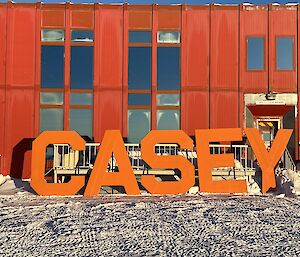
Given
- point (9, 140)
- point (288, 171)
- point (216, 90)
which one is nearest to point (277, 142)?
point (288, 171)

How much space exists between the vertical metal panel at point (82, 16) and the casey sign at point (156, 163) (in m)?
6.15

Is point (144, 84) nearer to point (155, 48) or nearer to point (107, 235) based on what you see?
point (155, 48)

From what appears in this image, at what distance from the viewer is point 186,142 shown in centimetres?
1175

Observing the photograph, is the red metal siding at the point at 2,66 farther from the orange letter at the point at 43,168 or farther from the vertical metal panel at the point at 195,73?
the vertical metal panel at the point at 195,73

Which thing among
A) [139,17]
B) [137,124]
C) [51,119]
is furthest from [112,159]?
[139,17]

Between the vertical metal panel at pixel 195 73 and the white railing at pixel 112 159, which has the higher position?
the vertical metal panel at pixel 195 73

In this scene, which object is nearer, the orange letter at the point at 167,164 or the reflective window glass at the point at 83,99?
the orange letter at the point at 167,164

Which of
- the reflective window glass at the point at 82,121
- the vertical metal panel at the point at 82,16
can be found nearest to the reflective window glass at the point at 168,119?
the reflective window glass at the point at 82,121

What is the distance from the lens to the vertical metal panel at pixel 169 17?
1595 centimetres

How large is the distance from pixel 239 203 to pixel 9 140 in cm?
1023

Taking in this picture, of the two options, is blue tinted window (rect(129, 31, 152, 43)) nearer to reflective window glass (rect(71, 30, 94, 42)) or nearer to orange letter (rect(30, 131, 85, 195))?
reflective window glass (rect(71, 30, 94, 42))

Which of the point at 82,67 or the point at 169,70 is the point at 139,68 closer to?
the point at 169,70

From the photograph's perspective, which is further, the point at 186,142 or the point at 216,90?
the point at 216,90

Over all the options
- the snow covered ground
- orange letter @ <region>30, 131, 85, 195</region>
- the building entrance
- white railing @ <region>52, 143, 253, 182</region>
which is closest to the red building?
the building entrance
